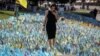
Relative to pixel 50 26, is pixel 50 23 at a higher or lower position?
higher

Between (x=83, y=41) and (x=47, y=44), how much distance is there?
9.02 feet

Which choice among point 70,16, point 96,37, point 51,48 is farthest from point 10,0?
point 51,48

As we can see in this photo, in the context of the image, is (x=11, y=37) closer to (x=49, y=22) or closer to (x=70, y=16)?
(x=49, y=22)

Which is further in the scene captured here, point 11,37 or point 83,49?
point 11,37

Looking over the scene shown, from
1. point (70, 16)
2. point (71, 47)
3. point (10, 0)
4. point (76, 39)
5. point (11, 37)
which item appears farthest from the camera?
point (10, 0)

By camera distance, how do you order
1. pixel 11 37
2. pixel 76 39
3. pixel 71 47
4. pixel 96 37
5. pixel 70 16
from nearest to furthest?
pixel 71 47
pixel 11 37
pixel 76 39
pixel 96 37
pixel 70 16

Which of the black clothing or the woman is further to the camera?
the black clothing

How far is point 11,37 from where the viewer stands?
760 inches

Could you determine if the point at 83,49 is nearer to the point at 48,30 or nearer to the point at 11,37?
the point at 48,30

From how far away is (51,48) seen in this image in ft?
54.7

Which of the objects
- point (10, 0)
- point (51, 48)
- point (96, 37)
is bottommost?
point (10, 0)

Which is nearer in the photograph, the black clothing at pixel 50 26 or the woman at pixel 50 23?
the woman at pixel 50 23

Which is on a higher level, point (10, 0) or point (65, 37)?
point (65, 37)

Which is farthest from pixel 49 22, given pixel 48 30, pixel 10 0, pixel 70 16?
pixel 10 0
